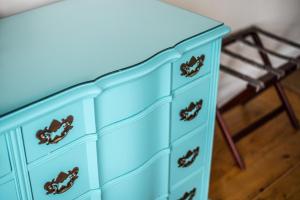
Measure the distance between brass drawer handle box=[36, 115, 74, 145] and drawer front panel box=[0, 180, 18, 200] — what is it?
14 cm

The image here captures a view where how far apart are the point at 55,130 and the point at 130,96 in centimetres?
25

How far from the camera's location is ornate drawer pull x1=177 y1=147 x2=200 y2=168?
5.69 feet

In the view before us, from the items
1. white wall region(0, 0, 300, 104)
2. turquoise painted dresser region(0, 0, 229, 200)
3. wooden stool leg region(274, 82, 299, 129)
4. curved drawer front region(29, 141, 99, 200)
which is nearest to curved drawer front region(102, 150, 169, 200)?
turquoise painted dresser region(0, 0, 229, 200)

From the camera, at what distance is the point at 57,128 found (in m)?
1.22

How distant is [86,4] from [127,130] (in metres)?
0.52

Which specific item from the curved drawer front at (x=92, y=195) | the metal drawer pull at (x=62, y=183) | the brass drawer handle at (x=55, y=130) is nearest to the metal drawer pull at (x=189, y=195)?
the curved drawer front at (x=92, y=195)

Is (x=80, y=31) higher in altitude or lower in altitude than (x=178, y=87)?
higher

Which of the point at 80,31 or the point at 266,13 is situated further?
the point at 266,13

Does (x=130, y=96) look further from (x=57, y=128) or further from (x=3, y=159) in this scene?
(x=3, y=159)

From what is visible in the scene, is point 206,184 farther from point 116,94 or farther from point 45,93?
point 45,93

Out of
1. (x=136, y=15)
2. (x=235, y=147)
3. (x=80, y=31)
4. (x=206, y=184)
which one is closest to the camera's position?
(x=80, y=31)

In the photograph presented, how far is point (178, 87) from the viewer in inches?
59.6

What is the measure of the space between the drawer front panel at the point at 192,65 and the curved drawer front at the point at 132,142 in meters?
0.10

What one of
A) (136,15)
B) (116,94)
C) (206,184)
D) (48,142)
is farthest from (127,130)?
(206,184)
